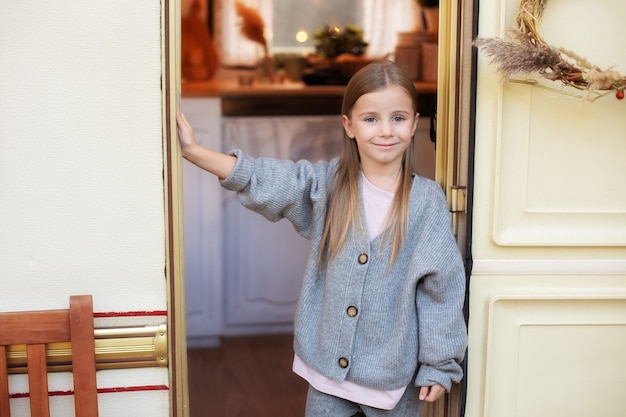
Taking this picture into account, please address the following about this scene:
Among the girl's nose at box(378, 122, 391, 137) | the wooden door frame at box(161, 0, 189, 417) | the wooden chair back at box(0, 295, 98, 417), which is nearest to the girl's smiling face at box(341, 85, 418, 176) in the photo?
the girl's nose at box(378, 122, 391, 137)

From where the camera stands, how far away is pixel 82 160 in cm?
189

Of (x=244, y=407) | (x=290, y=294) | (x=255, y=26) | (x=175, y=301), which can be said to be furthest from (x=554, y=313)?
(x=255, y=26)

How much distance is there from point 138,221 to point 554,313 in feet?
3.52

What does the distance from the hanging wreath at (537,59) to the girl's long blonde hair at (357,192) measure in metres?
0.23

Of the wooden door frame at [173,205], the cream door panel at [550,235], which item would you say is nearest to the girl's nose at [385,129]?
the cream door panel at [550,235]

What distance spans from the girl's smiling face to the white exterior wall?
0.48 meters

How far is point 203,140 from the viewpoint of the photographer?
3588 mm

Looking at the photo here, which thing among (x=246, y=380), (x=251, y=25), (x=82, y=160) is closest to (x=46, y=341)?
(x=82, y=160)

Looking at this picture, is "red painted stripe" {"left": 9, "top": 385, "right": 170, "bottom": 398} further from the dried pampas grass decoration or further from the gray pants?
the dried pampas grass decoration

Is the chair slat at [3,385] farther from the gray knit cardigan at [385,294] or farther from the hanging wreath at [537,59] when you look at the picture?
the hanging wreath at [537,59]

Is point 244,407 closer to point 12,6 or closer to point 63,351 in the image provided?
point 63,351

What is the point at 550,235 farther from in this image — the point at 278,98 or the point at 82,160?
the point at 278,98

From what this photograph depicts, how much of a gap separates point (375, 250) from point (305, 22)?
9.22 ft

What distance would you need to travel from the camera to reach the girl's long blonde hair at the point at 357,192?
1972 millimetres
